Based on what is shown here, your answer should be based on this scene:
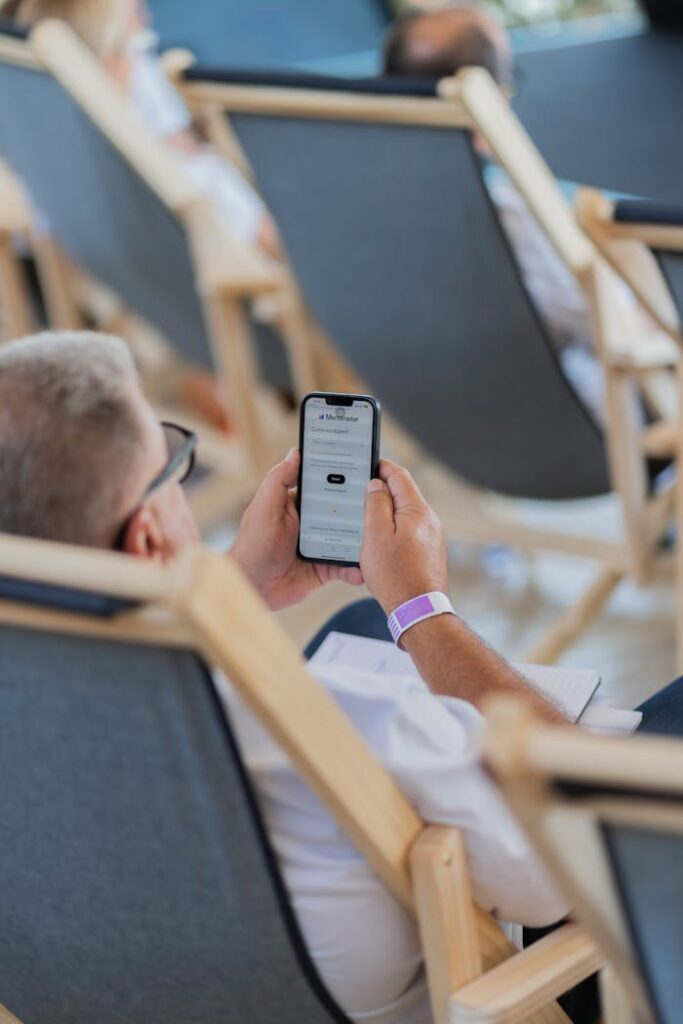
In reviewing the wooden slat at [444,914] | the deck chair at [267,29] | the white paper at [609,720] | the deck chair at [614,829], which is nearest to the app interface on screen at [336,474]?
the white paper at [609,720]

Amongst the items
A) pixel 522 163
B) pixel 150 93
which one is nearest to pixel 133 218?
pixel 522 163

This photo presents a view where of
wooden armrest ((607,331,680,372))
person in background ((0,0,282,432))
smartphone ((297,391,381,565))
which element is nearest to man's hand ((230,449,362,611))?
smartphone ((297,391,381,565))

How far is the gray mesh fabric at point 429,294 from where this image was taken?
2115mm

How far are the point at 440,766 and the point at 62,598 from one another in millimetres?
280

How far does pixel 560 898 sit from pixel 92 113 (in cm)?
178

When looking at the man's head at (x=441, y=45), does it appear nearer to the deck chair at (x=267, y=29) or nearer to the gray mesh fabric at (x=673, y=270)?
the gray mesh fabric at (x=673, y=270)

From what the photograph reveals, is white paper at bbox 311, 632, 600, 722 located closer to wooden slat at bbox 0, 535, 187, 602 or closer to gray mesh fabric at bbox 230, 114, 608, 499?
wooden slat at bbox 0, 535, 187, 602

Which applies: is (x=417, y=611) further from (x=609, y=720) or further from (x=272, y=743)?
(x=272, y=743)

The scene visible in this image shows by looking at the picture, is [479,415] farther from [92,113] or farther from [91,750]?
[91,750]

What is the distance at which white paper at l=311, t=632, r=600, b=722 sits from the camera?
1309 millimetres

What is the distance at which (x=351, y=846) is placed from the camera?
1038 mm

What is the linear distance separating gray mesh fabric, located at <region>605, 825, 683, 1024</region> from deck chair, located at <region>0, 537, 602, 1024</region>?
181mm

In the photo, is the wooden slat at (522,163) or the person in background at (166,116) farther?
the person in background at (166,116)

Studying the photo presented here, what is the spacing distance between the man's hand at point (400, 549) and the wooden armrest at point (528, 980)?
0.98ft
